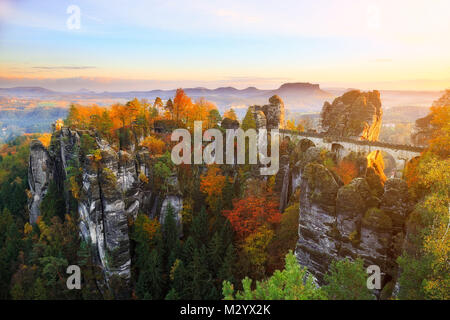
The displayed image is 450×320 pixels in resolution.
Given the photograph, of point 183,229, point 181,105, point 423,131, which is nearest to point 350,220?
point 423,131

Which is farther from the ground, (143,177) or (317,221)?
(143,177)

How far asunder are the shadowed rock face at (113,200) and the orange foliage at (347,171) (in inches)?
673

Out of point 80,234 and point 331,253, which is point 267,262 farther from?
point 80,234

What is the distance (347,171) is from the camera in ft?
78.8

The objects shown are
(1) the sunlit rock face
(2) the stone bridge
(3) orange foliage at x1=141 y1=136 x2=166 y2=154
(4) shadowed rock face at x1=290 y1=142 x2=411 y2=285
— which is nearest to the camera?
(4) shadowed rock face at x1=290 y1=142 x2=411 y2=285

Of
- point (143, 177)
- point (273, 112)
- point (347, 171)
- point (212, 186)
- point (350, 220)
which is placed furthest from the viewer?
point (273, 112)

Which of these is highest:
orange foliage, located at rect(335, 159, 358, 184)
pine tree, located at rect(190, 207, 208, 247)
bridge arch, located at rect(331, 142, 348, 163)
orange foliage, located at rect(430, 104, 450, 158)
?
orange foliage, located at rect(430, 104, 450, 158)

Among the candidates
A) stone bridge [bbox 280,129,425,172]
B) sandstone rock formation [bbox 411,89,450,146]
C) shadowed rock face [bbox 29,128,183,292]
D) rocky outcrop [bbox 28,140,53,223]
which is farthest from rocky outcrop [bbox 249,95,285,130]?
rocky outcrop [bbox 28,140,53,223]

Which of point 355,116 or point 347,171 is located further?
point 355,116

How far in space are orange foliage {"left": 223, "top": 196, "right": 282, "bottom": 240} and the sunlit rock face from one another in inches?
456

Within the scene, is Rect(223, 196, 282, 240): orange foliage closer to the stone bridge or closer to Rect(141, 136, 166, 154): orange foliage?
the stone bridge

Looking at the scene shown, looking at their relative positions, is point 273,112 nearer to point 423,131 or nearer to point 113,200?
point 423,131

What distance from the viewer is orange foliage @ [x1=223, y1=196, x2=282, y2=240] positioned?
26531 millimetres

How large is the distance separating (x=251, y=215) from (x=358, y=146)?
1292 cm
